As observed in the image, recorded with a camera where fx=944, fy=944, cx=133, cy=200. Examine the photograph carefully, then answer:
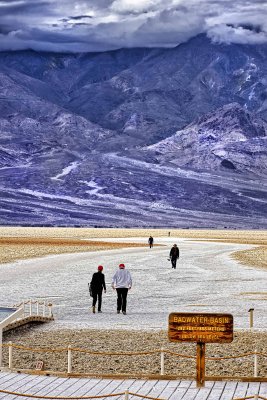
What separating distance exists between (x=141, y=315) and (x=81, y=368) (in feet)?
37.1

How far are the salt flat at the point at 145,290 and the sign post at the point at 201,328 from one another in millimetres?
10598

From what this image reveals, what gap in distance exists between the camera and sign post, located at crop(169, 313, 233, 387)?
16969 millimetres

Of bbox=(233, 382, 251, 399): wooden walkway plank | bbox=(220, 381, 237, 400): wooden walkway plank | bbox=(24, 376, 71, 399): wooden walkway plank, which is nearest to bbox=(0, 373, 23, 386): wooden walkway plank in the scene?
bbox=(24, 376, 71, 399): wooden walkway plank

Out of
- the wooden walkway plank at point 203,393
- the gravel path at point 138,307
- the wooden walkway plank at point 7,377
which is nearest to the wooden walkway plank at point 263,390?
the wooden walkway plank at point 203,393

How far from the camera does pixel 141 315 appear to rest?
3225 cm

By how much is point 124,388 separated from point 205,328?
1972 millimetres

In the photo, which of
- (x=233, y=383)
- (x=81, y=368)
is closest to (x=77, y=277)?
(x=81, y=368)

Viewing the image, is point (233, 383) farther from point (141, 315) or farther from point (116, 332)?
point (141, 315)

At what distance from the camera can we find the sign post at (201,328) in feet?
55.7

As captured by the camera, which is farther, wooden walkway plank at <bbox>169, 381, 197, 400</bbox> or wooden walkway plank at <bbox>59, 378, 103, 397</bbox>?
wooden walkway plank at <bbox>59, 378, 103, 397</bbox>

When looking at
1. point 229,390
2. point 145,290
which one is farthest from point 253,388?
point 145,290

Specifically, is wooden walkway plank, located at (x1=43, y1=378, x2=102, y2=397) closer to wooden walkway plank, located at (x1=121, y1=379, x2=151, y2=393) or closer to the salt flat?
wooden walkway plank, located at (x1=121, y1=379, x2=151, y2=393)

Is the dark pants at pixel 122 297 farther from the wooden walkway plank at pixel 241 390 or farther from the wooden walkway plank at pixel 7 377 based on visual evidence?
the wooden walkway plank at pixel 241 390

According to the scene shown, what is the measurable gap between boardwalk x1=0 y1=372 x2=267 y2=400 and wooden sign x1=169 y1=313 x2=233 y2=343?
0.98 m
